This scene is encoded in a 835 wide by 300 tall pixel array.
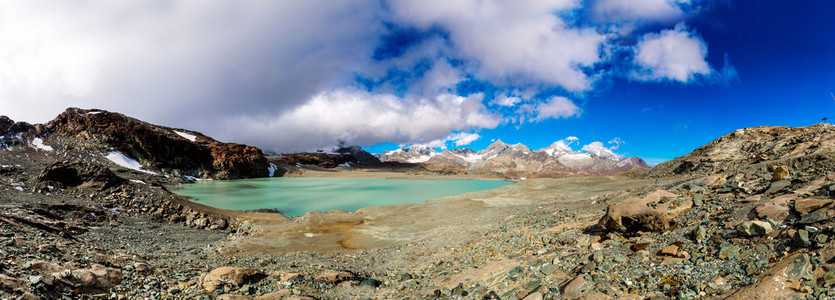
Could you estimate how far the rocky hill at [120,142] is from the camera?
2911 inches

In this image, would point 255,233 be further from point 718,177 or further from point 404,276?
point 718,177

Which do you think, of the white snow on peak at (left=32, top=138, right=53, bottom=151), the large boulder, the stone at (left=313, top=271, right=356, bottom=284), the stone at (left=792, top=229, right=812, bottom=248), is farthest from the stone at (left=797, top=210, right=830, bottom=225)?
the white snow on peak at (left=32, top=138, right=53, bottom=151)

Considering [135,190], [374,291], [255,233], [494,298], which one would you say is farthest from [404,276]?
[135,190]

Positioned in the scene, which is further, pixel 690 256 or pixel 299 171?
pixel 299 171

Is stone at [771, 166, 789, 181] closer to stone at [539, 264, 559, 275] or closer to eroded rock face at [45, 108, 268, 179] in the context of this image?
stone at [539, 264, 559, 275]

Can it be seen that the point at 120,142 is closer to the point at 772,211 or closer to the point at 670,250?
the point at 670,250

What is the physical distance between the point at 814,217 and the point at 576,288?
4.50 meters

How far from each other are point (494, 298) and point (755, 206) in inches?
267

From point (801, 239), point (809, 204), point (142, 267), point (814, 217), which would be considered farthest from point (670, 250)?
point (142, 267)

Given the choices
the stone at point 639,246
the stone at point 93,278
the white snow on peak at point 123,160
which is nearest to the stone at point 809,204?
the stone at point 639,246

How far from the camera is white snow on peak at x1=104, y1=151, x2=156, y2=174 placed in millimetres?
81688

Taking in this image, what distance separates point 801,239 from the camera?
5.29m

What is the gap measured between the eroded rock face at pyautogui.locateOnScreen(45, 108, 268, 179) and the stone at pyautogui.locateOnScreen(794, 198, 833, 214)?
11609 cm

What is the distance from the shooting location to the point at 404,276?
1025cm
